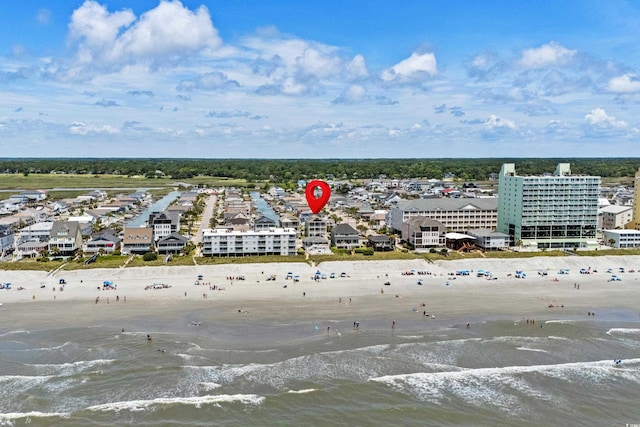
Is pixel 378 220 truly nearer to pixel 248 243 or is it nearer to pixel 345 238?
pixel 345 238

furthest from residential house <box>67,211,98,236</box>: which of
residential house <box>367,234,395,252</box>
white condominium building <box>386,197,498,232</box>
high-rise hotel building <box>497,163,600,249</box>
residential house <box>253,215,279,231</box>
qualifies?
high-rise hotel building <box>497,163,600,249</box>

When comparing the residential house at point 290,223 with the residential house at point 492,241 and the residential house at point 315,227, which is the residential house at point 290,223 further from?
the residential house at point 492,241

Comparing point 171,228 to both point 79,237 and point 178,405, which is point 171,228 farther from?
point 178,405

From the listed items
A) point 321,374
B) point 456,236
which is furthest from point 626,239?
point 321,374

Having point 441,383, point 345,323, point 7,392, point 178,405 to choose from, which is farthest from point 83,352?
point 441,383

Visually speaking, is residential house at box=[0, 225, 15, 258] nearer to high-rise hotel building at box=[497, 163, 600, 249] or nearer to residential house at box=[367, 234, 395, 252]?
residential house at box=[367, 234, 395, 252]

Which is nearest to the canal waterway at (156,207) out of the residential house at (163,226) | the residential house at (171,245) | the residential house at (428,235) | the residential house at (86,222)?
the residential house at (86,222)

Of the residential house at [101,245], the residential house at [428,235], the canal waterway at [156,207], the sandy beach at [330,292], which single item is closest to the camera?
the sandy beach at [330,292]
